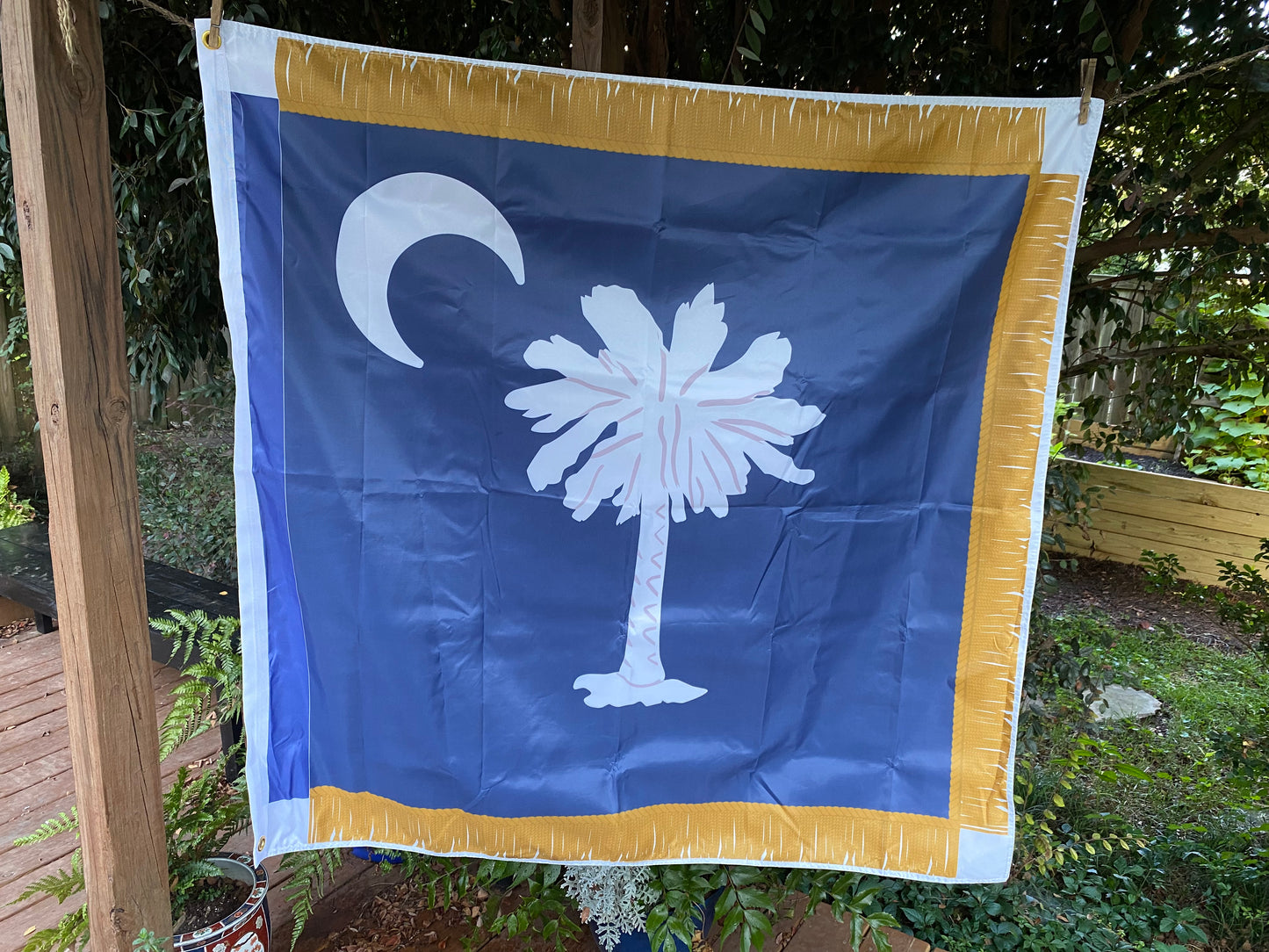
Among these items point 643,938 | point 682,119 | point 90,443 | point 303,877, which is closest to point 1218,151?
point 682,119

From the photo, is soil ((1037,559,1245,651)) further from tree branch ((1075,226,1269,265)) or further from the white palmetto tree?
the white palmetto tree

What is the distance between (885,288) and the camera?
1.46 m

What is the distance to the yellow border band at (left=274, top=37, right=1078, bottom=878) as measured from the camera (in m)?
1.33

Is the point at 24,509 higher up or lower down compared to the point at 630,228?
A: lower down

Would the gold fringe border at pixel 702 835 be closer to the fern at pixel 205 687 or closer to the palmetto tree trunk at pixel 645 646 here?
the palmetto tree trunk at pixel 645 646

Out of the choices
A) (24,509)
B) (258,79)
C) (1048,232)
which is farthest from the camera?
(24,509)

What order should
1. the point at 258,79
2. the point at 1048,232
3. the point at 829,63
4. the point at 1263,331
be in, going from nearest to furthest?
the point at 258,79, the point at 1048,232, the point at 829,63, the point at 1263,331

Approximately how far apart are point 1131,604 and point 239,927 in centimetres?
470

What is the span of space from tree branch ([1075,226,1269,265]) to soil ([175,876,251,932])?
280 cm

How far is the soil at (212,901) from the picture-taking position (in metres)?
1.70

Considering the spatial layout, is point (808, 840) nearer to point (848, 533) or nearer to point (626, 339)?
point (848, 533)

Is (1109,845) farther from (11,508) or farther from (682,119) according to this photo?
(11,508)

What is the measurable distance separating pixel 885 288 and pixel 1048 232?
0.32 m

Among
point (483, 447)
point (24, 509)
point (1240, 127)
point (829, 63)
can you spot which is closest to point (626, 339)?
point (483, 447)
